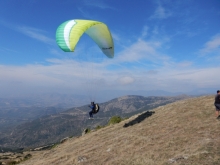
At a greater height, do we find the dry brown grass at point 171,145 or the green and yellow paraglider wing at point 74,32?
the green and yellow paraglider wing at point 74,32

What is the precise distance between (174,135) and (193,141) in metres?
2.64

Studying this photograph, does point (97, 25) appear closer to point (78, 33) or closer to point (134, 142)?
point (78, 33)

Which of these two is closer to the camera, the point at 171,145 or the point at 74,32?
the point at 171,145

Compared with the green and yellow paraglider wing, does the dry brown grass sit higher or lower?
lower

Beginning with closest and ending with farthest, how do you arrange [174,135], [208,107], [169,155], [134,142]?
[169,155], [174,135], [134,142], [208,107]

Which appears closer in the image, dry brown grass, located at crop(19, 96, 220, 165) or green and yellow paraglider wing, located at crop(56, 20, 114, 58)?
dry brown grass, located at crop(19, 96, 220, 165)

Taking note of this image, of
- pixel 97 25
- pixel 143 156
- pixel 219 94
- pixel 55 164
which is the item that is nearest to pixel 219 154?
pixel 143 156

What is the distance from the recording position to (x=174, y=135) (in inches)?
734

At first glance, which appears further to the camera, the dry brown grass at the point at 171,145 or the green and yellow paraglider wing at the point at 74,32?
the green and yellow paraglider wing at the point at 74,32

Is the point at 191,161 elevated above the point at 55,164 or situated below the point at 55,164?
above

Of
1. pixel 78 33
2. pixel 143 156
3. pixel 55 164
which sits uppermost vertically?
pixel 78 33

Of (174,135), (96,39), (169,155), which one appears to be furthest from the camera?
(96,39)

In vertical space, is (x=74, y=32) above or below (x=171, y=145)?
above

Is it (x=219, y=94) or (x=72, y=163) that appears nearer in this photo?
(x=72, y=163)
